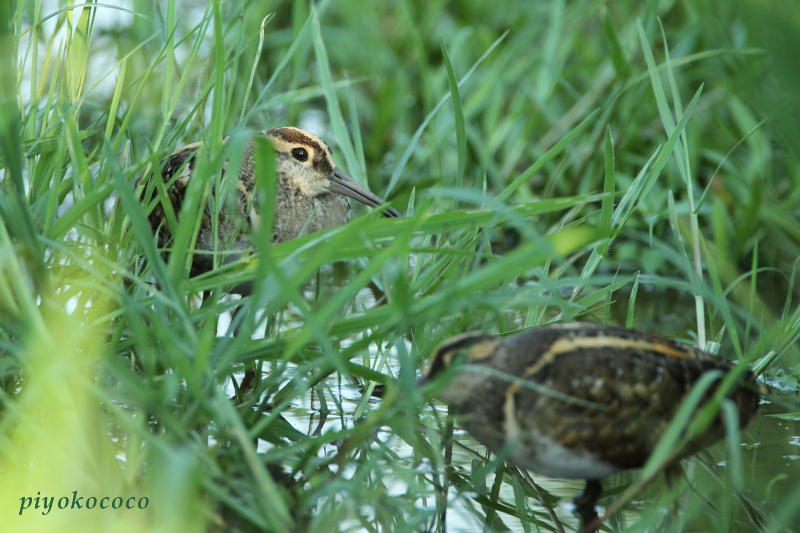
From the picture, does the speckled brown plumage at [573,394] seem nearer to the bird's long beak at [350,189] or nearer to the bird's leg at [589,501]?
the bird's leg at [589,501]

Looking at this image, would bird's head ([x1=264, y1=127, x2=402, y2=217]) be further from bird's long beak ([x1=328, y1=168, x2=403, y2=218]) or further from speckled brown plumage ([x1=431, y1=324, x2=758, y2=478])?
speckled brown plumage ([x1=431, y1=324, x2=758, y2=478])

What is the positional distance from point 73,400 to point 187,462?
17.3 inches

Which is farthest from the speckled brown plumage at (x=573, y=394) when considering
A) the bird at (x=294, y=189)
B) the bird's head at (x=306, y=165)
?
the bird's head at (x=306, y=165)

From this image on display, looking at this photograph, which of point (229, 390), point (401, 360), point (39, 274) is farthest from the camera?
point (229, 390)

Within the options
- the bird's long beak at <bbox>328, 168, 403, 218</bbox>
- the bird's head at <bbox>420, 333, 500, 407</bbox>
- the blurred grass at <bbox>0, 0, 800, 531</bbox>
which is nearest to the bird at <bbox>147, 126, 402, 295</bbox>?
the bird's long beak at <bbox>328, 168, 403, 218</bbox>

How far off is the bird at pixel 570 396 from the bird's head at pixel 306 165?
159 centimetres

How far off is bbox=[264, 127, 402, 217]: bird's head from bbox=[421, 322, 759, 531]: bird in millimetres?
1592

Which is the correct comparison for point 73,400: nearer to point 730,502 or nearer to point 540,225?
point 730,502

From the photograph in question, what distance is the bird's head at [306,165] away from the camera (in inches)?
169

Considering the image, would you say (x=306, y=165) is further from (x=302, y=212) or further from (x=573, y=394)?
(x=573, y=394)

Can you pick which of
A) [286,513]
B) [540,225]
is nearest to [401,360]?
[286,513]

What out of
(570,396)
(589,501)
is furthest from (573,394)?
(589,501)

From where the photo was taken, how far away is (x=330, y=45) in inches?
274

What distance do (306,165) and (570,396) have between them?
74.9 inches
